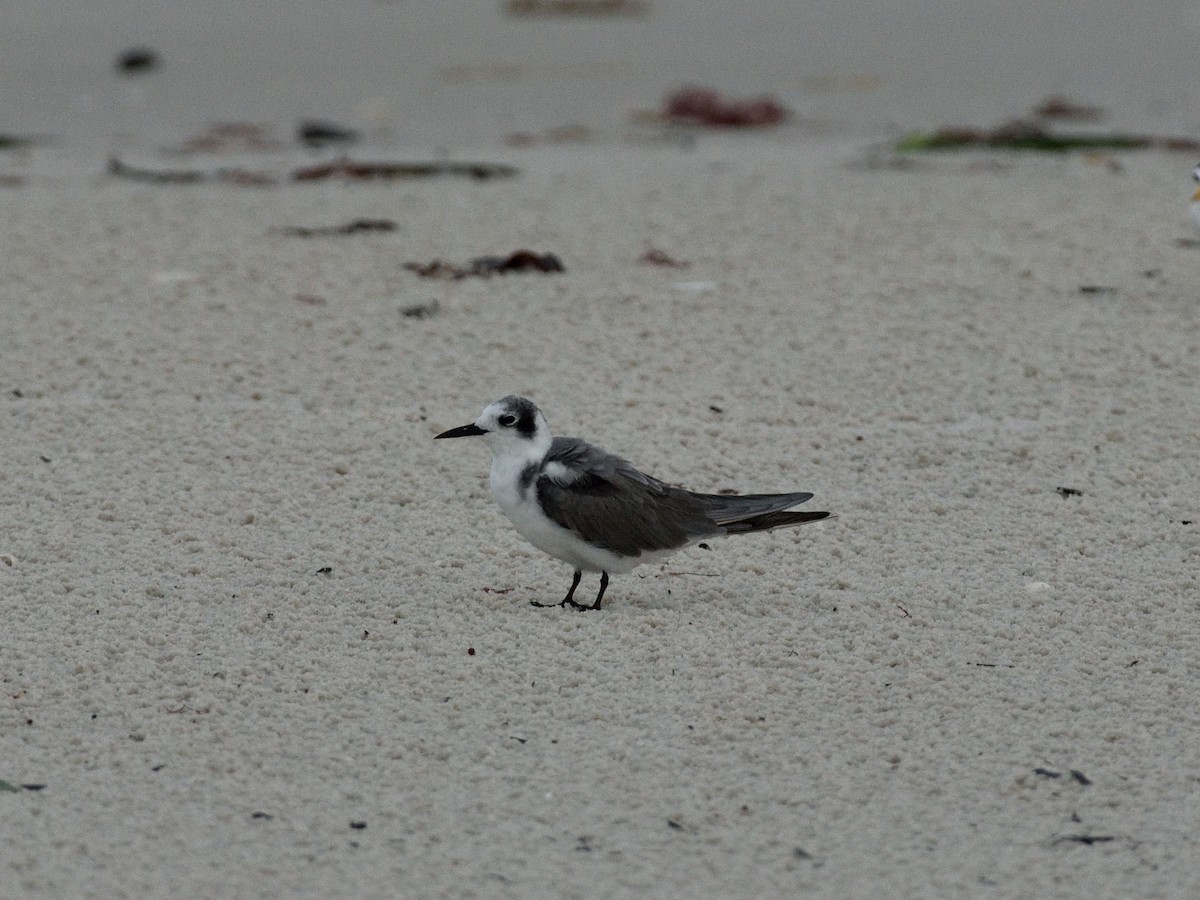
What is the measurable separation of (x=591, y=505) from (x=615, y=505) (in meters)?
0.06

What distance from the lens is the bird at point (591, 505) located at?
453 centimetres

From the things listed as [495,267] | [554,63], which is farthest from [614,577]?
[554,63]

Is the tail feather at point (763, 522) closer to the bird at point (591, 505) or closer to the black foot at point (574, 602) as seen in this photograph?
the bird at point (591, 505)

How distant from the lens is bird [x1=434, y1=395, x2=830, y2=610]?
4.53 metres

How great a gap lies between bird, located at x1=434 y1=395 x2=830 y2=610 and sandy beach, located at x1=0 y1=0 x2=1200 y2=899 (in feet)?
0.56

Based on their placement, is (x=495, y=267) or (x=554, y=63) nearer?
(x=495, y=267)

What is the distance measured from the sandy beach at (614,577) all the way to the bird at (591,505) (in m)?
0.17

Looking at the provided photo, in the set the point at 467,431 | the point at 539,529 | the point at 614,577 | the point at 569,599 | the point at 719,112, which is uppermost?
the point at 719,112

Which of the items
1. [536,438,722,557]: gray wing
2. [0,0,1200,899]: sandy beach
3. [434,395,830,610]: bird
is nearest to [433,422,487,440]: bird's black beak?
[434,395,830,610]: bird

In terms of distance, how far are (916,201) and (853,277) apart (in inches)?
72.8

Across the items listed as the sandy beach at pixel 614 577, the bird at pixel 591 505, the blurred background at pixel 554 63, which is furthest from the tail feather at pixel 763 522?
the blurred background at pixel 554 63

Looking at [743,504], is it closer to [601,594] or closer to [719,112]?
[601,594]

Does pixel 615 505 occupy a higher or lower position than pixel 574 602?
higher

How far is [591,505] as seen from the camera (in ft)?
14.8
